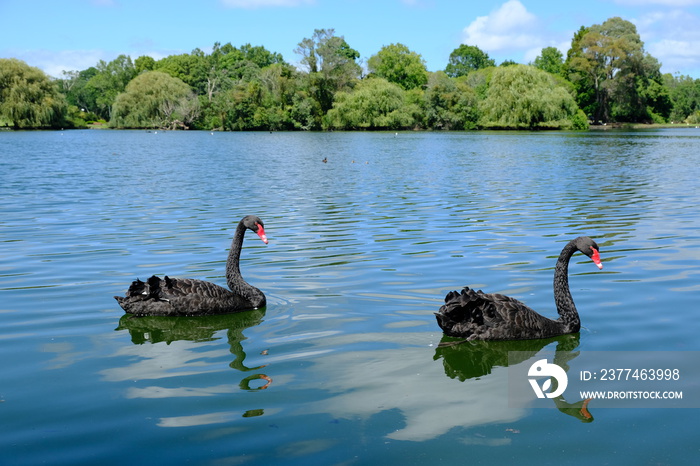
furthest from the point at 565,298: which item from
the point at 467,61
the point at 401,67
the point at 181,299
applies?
the point at 467,61

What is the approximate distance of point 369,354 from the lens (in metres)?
5.23

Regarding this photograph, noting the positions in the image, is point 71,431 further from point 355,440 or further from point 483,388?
point 483,388

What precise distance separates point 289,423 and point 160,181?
1667cm

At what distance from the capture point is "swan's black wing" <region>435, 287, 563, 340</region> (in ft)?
17.8

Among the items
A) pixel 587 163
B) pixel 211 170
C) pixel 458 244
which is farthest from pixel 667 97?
pixel 458 244

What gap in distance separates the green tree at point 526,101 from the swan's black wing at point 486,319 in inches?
2240

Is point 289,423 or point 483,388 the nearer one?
Answer: point 289,423

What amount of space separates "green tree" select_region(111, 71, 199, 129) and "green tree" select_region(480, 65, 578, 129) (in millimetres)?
37162

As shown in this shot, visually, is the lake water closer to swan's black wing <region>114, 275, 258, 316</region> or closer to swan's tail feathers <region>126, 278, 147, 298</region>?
swan's black wing <region>114, 275, 258, 316</region>

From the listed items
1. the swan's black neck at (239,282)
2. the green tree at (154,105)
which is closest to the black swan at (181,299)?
the swan's black neck at (239,282)

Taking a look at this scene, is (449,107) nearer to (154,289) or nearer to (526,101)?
(526,101)

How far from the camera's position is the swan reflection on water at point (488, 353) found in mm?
5016

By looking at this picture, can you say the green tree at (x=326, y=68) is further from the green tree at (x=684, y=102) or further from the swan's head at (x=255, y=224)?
the swan's head at (x=255, y=224)

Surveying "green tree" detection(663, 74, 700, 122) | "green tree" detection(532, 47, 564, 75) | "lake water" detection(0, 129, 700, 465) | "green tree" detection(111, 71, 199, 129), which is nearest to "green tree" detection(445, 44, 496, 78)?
"green tree" detection(532, 47, 564, 75)
